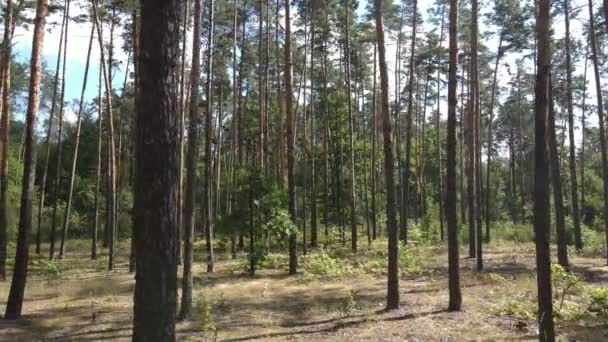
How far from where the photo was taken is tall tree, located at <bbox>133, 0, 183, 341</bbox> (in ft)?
12.9

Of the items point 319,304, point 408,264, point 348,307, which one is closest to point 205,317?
point 348,307

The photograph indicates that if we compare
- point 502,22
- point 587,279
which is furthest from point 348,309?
point 502,22


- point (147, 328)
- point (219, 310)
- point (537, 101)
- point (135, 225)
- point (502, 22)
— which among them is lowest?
point (219, 310)

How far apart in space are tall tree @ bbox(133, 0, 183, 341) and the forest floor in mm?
4073

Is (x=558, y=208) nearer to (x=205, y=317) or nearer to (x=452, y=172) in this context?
(x=452, y=172)

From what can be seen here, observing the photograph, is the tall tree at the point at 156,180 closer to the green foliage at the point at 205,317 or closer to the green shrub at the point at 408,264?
the green foliage at the point at 205,317

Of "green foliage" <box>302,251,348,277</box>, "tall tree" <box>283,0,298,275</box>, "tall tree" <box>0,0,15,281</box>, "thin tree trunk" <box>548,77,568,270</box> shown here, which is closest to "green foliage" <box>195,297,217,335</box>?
"tall tree" <box>283,0,298,275</box>

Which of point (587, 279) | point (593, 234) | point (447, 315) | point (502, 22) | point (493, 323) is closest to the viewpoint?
point (493, 323)

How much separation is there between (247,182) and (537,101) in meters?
10.3

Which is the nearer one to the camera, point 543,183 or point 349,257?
point 543,183

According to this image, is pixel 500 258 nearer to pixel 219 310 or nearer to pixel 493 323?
pixel 493 323

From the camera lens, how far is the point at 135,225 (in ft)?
13.2

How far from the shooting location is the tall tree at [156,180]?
12.9 feet

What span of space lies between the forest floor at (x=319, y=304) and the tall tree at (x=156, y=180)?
160 inches
